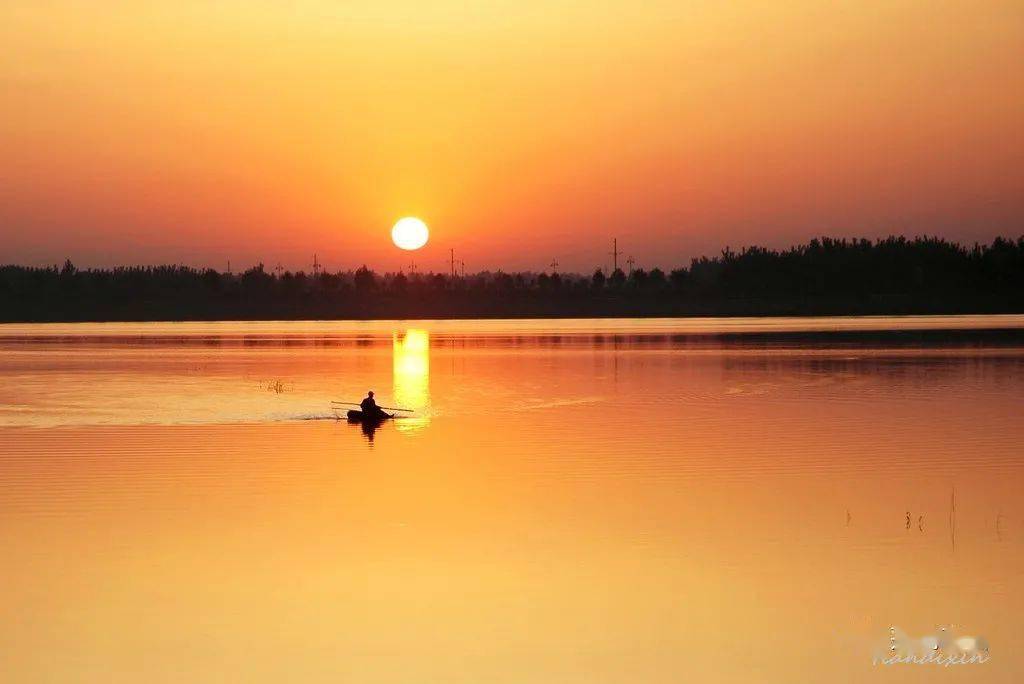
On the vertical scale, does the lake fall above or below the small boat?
below

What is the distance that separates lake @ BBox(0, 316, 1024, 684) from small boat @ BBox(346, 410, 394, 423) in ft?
1.81

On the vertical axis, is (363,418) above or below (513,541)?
above

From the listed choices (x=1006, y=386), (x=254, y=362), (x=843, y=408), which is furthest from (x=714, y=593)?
(x=254, y=362)

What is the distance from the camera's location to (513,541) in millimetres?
19609

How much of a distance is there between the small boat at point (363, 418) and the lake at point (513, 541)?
55 cm

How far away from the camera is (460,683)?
42.4 feet

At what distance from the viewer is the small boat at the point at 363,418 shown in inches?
1485

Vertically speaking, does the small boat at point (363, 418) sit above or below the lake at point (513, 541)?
above

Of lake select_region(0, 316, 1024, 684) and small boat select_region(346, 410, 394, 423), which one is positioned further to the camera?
small boat select_region(346, 410, 394, 423)

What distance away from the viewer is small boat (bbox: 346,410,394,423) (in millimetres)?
37719

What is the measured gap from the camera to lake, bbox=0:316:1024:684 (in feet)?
45.7

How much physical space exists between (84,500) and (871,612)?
14.5m

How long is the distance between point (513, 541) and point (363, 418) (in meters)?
18.7

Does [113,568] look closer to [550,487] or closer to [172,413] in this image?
[550,487]
